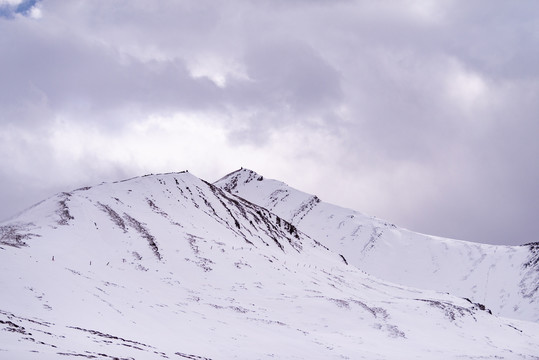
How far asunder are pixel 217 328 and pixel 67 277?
1089cm

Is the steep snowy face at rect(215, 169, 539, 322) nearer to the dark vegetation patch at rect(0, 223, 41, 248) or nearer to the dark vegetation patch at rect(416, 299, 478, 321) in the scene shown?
the dark vegetation patch at rect(416, 299, 478, 321)

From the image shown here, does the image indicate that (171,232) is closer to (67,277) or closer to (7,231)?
(7,231)

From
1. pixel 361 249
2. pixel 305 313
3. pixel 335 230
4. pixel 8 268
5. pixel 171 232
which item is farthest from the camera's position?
pixel 335 230

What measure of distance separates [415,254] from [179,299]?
13909 cm

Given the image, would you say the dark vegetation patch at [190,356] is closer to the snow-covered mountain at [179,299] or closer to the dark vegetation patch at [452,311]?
the snow-covered mountain at [179,299]

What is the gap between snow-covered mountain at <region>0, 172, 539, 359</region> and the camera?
21.9 metres

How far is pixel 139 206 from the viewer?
65.6 meters

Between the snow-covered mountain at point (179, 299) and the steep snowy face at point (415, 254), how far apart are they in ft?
208

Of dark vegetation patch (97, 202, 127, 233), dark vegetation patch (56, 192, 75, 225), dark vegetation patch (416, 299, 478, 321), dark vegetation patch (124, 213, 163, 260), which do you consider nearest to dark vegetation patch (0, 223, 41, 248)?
dark vegetation patch (56, 192, 75, 225)

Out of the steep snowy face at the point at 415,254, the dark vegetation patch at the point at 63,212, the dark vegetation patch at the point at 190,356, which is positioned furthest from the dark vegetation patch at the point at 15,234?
the steep snowy face at the point at 415,254

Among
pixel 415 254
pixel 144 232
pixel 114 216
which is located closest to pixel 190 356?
pixel 144 232

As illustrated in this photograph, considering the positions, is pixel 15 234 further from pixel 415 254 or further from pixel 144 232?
pixel 415 254

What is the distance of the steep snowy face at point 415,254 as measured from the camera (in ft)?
433

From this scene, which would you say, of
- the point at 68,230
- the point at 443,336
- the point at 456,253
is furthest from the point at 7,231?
the point at 456,253
